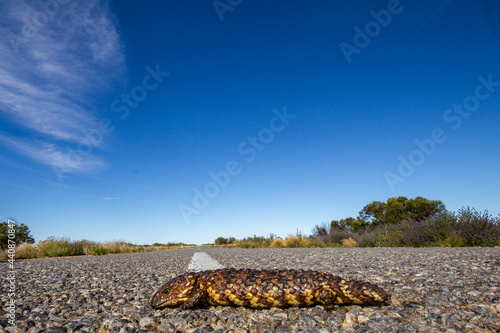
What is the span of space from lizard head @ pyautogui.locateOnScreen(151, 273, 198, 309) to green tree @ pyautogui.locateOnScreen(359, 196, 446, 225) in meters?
34.1

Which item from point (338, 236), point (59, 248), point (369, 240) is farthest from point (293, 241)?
point (59, 248)

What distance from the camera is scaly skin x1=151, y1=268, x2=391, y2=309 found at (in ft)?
8.44

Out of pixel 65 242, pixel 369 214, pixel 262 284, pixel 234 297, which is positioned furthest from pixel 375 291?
pixel 369 214

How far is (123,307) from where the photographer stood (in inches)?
116

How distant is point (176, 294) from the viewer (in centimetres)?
277

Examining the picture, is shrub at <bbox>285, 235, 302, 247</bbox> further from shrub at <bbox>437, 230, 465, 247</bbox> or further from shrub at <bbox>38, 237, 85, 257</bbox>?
shrub at <bbox>38, 237, 85, 257</bbox>

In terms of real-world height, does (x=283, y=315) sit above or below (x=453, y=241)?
above

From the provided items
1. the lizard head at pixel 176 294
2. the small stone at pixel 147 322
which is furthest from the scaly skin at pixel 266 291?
the small stone at pixel 147 322

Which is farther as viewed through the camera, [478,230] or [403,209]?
[403,209]

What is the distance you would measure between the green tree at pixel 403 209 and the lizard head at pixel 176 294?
34138 millimetres

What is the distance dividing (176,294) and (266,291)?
0.94 m

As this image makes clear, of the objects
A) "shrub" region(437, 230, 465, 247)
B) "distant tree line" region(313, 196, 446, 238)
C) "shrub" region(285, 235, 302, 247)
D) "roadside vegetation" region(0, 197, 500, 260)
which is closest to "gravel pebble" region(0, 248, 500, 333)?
"roadside vegetation" region(0, 197, 500, 260)

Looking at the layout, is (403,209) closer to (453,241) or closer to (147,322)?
(453,241)

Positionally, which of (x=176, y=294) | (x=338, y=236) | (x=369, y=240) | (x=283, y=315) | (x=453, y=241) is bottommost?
(x=369, y=240)
